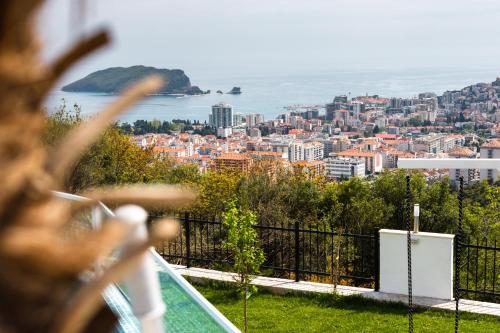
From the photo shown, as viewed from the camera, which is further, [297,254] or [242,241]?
[297,254]

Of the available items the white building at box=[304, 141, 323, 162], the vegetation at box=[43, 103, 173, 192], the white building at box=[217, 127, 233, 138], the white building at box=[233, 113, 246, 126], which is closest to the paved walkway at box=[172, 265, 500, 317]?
the vegetation at box=[43, 103, 173, 192]

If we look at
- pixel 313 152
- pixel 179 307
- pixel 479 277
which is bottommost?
pixel 313 152

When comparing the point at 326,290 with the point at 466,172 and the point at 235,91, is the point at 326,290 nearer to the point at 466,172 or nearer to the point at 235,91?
the point at 466,172

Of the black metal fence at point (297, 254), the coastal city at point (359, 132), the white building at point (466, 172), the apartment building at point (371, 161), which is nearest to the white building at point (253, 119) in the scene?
the coastal city at point (359, 132)

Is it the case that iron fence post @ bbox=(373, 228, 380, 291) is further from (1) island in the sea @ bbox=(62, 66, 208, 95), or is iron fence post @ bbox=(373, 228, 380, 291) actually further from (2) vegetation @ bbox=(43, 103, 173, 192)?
(2) vegetation @ bbox=(43, 103, 173, 192)

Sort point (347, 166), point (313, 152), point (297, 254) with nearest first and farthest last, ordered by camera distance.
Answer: point (297, 254), point (347, 166), point (313, 152)

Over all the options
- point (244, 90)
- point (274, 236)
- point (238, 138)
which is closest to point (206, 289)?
point (274, 236)

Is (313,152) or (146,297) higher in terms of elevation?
(146,297)

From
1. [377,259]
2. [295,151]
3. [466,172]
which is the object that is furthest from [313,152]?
[377,259]
